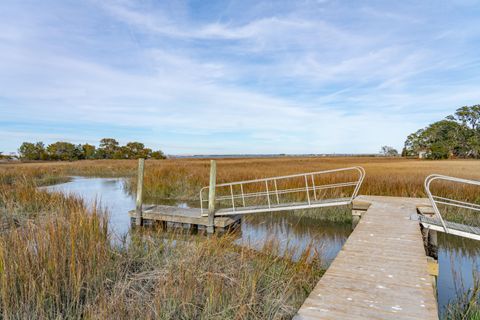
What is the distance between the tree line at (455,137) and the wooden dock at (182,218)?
57.3 m

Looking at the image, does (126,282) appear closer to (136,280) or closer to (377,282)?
(136,280)

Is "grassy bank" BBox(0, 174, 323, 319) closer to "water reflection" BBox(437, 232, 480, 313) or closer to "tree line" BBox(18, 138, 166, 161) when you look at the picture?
"water reflection" BBox(437, 232, 480, 313)

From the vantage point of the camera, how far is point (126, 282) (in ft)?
12.2

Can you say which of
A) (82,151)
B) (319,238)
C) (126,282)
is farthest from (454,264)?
(82,151)

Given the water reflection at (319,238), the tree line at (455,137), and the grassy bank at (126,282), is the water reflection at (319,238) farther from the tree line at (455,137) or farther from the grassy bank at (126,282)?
the tree line at (455,137)

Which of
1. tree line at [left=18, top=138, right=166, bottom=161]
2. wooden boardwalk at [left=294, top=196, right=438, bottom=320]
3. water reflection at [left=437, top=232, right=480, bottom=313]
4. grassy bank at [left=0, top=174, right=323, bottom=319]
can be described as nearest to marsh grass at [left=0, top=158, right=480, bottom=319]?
grassy bank at [left=0, top=174, right=323, bottom=319]

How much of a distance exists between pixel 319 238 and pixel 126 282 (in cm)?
576

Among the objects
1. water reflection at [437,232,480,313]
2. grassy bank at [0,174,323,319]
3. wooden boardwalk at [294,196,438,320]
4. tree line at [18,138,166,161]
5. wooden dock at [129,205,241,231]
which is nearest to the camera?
wooden boardwalk at [294,196,438,320]

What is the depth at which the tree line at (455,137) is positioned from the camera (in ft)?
183

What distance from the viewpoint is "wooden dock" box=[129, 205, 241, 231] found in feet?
29.2

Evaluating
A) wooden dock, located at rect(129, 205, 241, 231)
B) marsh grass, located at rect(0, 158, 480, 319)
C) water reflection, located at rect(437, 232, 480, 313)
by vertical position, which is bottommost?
water reflection, located at rect(437, 232, 480, 313)

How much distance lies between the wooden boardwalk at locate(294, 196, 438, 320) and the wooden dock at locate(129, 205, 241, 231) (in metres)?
4.51

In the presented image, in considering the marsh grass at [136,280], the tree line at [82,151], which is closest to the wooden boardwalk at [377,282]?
the marsh grass at [136,280]

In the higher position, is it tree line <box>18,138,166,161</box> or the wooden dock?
tree line <box>18,138,166,161</box>
